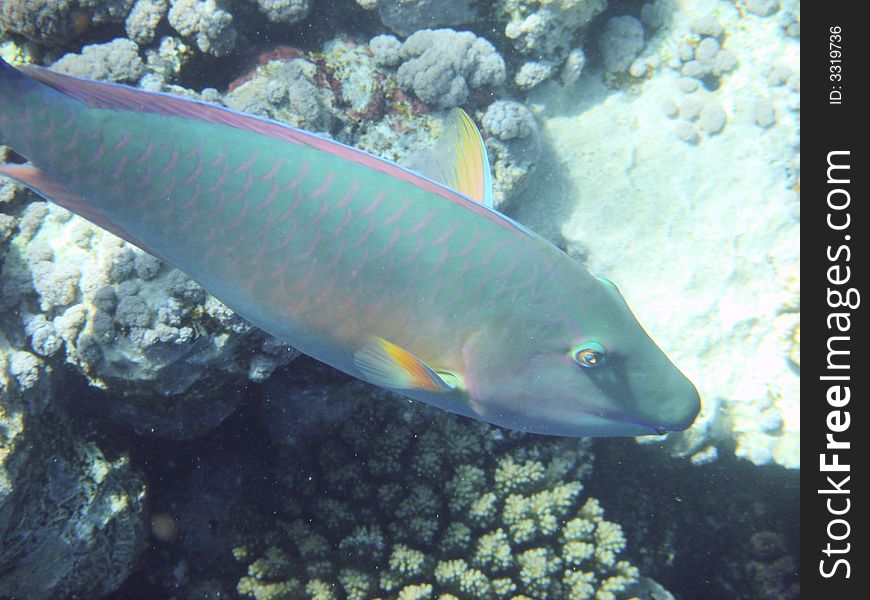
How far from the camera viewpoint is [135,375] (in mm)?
2812

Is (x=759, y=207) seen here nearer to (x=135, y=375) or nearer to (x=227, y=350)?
(x=227, y=350)

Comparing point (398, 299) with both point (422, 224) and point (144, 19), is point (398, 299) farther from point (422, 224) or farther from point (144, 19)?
point (144, 19)

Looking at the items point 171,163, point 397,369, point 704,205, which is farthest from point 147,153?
point 704,205

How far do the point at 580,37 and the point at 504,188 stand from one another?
2120mm

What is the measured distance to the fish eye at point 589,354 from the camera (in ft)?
5.86

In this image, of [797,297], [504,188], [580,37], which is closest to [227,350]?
[504,188]

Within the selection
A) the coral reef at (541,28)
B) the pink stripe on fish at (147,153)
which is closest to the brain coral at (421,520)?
the pink stripe on fish at (147,153)

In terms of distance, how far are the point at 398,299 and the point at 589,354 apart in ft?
2.28

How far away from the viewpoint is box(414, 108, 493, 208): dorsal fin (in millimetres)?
1956

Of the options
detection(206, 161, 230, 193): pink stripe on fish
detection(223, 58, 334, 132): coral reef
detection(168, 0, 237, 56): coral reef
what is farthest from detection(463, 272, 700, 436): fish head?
detection(168, 0, 237, 56): coral reef

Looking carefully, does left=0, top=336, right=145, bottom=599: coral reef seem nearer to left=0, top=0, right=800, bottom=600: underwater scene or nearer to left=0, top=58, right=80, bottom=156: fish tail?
left=0, top=0, right=800, bottom=600: underwater scene

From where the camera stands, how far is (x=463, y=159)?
200cm
